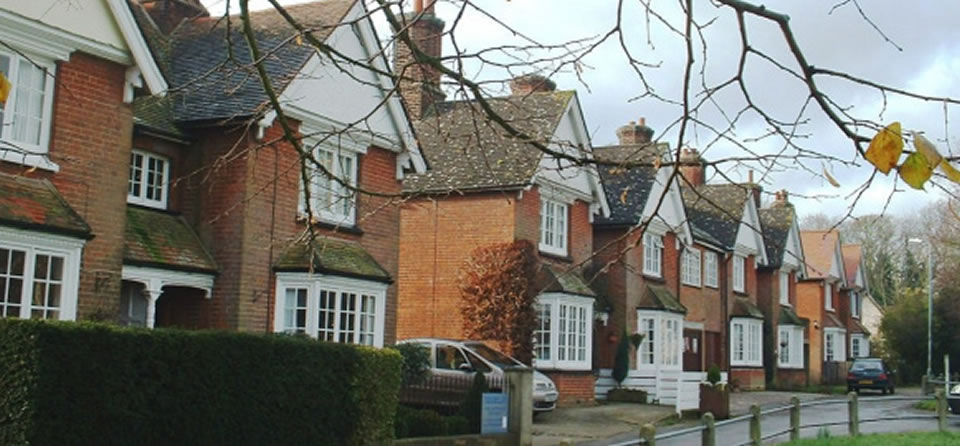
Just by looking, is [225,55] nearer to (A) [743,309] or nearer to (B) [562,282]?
(B) [562,282]

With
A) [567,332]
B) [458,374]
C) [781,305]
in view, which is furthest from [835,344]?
[458,374]

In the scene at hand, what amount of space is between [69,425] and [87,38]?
7.00 meters

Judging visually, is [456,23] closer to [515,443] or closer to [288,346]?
[288,346]

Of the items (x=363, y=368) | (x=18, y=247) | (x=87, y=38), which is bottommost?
(x=363, y=368)

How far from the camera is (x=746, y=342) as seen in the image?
45156 millimetres

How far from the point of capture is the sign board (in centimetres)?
1928

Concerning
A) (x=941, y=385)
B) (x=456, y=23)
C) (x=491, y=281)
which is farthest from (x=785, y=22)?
(x=941, y=385)

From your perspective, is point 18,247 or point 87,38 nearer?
point 18,247

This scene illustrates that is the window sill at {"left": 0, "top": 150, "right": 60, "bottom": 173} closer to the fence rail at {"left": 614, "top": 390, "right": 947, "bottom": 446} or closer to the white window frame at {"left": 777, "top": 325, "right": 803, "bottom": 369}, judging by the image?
the fence rail at {"left": 614, "top": 390, "right": 947, "bottom": 446}

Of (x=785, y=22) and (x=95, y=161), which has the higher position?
(x=95, y=161)

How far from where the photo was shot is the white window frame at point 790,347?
1986 inches

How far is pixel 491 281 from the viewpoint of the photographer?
27.3 meters

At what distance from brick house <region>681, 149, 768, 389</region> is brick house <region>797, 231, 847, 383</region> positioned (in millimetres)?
10153

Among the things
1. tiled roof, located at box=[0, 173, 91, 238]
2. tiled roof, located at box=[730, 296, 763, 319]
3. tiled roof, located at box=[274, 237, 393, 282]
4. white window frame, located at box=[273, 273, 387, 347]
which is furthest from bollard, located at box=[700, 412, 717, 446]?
tiled roof, located at box=[730, 296, 763, 319]
